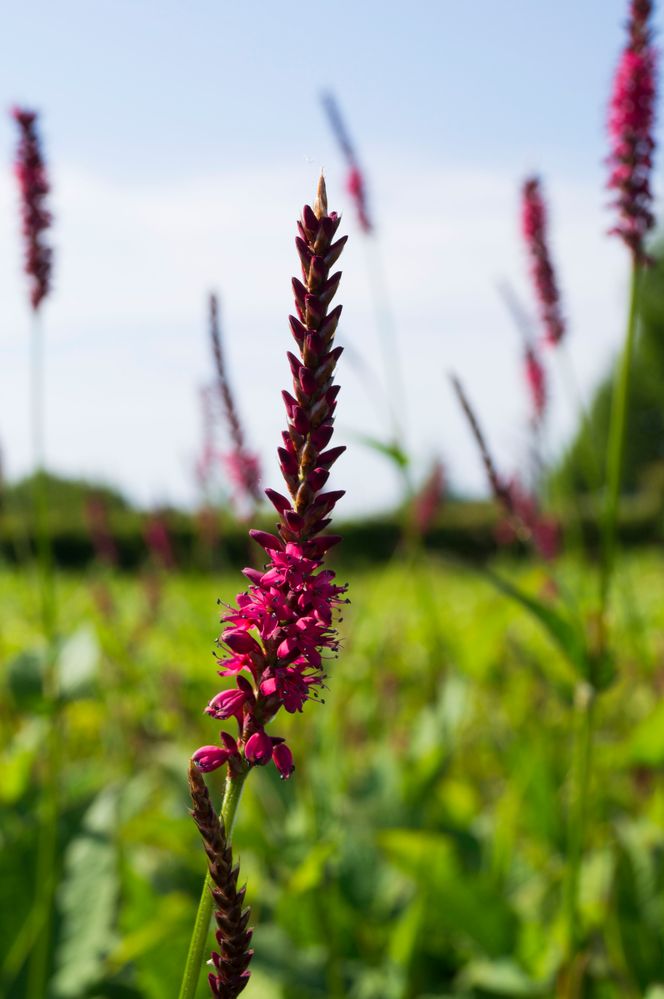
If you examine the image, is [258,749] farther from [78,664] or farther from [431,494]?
[431,494]

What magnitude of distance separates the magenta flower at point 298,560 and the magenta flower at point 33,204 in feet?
5.88

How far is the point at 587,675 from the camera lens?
2.42m

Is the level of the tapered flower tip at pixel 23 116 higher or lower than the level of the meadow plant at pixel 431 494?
higher

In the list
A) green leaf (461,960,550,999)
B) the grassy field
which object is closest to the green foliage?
the grassy field

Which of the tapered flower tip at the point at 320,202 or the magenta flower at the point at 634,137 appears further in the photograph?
the magenta flower at the point at 634,137

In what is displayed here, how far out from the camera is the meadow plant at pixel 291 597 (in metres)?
0.95

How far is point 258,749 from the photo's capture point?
1.00 m

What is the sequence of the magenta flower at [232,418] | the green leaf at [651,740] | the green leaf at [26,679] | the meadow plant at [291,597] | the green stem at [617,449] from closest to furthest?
1. the meadow plant at [291,597]
2. the magenta flower at [232,418]
3. the green stem at [617,449]
4. the green leaf at [26,679]
5. the green leaf at [651,740]

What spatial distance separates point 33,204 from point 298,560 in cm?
196

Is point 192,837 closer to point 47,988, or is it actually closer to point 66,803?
point 66,803

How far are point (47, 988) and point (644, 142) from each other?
108 inches

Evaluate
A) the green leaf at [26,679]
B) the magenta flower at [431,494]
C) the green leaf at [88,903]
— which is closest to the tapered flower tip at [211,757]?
the green leaf at [26,679]

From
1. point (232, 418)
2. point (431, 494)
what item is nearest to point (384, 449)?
point (232, 418)

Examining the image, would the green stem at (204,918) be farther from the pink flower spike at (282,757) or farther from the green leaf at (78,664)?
the green leaf at (78,664)
